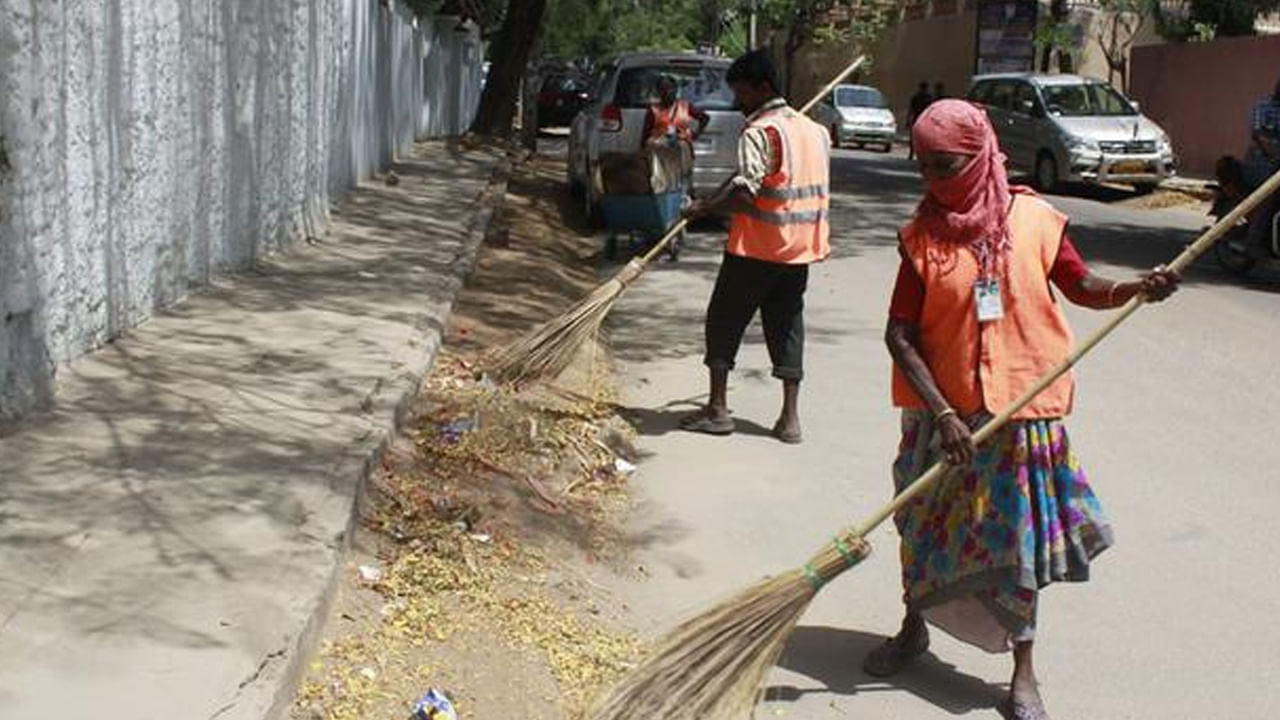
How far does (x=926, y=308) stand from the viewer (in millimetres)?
3975

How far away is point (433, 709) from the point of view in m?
3.73

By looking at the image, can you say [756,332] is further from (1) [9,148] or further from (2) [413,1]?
(2) [413,1]

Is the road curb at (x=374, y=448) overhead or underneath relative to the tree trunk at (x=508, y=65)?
underneath

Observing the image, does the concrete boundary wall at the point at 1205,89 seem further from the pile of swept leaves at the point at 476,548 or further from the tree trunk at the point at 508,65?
the pile of swept leaves at the point at 476,548

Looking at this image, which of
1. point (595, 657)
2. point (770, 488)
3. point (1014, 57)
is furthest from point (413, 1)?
point (595, 657)

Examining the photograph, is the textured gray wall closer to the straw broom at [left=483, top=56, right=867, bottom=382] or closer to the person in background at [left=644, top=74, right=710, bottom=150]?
the straw broom at [left=483, top=56, right=867, bottom=382]

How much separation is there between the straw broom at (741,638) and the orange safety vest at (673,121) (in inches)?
354

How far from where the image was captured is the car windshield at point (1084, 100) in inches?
860

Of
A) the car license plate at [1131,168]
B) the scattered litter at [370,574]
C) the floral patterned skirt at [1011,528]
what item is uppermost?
the car license plate at [1131,168]

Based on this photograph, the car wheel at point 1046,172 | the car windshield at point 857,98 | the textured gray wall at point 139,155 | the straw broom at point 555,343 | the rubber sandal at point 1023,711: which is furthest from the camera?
the car windshield at point 857,98

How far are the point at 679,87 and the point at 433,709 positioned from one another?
1158cm

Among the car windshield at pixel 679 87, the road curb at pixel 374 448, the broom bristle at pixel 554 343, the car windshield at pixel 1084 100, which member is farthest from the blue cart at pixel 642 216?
the car windshield at pixel 1084 100

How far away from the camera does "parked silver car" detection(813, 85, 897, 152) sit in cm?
3378

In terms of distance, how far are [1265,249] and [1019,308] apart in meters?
9.71
